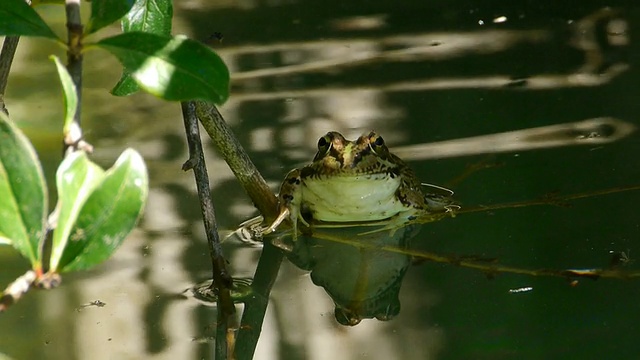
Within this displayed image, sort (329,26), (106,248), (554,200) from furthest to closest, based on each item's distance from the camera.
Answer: (329,26)
(554,200)
(106,248)

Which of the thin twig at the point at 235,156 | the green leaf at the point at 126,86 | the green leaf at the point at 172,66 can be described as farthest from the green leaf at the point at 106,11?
the thin twig at the point at 235,156

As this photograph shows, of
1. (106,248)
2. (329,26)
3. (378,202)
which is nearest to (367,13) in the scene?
(329,26)

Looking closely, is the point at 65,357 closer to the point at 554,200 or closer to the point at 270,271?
the point at 270,271

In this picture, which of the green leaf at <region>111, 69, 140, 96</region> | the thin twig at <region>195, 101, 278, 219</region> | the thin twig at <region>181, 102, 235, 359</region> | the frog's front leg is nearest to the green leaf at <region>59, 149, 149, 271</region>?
the green leaf at <region>111, 69, 140, 96</region>

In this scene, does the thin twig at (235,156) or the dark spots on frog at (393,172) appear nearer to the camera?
the thin twig at (235,156)

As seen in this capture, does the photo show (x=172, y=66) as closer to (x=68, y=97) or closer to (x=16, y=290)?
(x=68, y=97)

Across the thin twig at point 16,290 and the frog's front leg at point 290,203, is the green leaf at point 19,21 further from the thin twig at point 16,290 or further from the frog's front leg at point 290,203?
the frog's front leg at point 290,203

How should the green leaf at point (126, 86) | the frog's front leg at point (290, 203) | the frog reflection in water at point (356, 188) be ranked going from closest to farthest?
the green leaf at point (126, 86)
the frog's front leg at point (290, 203)
the frog reflection in water at point (356, 188)
